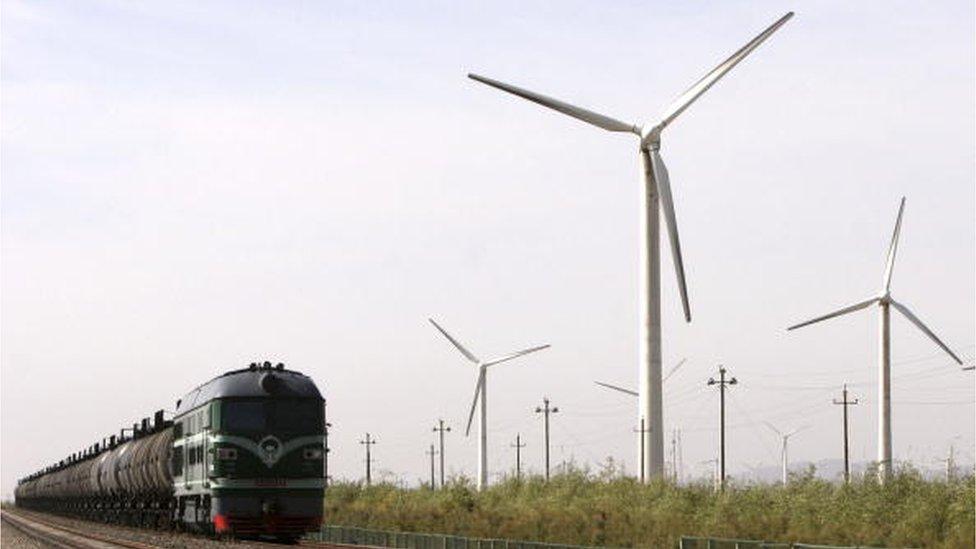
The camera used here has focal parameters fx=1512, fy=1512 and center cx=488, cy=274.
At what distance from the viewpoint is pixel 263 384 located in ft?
130

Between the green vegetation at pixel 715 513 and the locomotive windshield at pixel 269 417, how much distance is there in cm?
668

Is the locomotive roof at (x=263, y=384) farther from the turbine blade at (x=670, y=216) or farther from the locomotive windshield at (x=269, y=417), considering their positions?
the turbine blade at (x=670, y=216)

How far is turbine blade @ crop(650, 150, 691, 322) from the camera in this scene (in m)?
42.8

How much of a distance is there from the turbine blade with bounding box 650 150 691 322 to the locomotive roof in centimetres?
1053

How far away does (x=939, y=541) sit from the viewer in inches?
1206

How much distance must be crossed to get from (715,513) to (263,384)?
12.1 metres

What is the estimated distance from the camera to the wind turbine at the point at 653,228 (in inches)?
1784

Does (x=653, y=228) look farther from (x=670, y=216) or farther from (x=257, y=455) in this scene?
(x=257, y=455)

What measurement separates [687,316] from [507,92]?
1032cm

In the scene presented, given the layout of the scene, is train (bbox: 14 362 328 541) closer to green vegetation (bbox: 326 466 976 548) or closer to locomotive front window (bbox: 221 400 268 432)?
locomotive front window (bbox: 221 400 268 432)

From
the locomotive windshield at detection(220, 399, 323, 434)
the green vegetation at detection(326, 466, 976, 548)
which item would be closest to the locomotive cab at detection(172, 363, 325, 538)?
the locomotive windshield at detection(220, 399, 323, 434)

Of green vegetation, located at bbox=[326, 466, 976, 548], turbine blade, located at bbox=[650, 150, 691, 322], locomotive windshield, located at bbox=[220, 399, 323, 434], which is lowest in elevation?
green vegetation, located at bbox=[326, 466, 976, 548]

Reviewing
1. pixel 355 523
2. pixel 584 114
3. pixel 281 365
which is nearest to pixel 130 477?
pixel 355 523

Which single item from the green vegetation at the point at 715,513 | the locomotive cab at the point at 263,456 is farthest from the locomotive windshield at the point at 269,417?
the green vegetation at the point at 715,513
